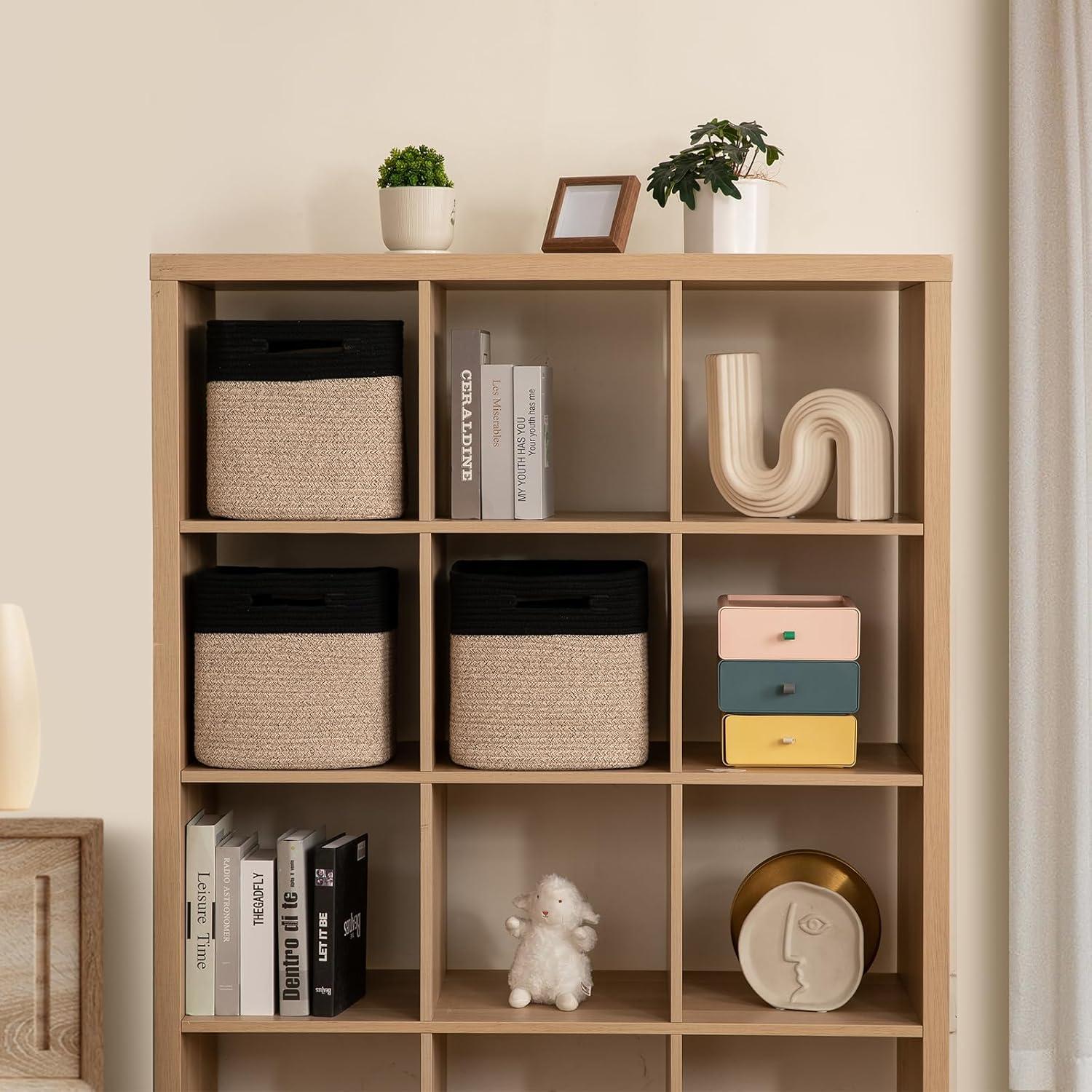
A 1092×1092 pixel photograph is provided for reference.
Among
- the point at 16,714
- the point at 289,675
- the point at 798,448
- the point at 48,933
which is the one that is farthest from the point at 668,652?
the point at 16,714

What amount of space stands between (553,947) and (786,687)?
57 centimetres

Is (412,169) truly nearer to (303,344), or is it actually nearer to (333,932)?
(303,344)

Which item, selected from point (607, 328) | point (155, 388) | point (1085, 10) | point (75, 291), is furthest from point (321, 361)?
point (1085, 10)

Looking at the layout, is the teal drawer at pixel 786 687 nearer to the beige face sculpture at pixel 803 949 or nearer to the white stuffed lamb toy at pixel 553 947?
the beige face sculpture at pixel 803 949

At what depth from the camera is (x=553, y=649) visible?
1.88 m

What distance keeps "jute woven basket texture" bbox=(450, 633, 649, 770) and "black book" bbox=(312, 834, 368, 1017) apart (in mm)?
288

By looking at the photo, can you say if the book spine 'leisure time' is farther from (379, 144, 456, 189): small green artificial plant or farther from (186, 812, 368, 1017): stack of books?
(186, 812, 368, 1017): stack of books

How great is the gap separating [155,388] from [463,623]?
60cm

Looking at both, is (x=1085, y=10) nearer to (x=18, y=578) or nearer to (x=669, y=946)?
(x=669, y=946)

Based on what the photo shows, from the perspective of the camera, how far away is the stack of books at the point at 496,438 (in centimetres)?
189

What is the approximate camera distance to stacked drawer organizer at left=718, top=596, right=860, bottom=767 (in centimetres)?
189

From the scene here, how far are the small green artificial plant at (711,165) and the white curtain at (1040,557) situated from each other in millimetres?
468

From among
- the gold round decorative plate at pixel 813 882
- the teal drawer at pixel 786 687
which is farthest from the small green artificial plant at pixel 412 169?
the gold round decorative plate at pixel 813 882

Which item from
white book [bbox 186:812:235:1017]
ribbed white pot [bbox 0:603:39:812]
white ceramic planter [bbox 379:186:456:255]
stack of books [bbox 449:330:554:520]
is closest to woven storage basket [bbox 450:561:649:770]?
stack of books [bbox 449:330:554:520]
